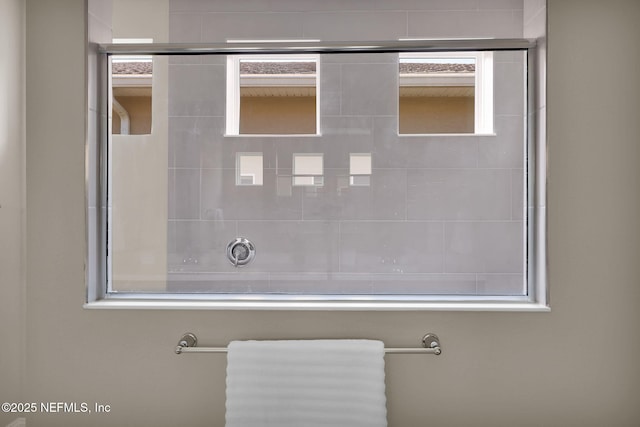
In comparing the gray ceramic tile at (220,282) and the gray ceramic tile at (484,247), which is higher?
the gray ceramic tile at (484,247)

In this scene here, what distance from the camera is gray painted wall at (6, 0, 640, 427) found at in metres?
1.42

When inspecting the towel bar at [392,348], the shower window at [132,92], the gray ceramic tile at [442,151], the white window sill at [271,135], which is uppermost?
the shower window at [132,92]

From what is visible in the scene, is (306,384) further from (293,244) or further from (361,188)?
(361,188)

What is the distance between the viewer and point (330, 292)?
152 centimetres

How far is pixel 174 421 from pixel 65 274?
608 mm

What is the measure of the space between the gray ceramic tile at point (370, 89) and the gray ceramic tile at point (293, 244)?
42 centimetres

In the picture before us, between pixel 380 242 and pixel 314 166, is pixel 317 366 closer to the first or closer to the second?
pixel 380 242

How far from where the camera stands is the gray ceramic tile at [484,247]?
4.97 feet

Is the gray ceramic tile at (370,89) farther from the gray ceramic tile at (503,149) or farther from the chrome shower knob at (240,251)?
the chrome shower knob at (240,251)

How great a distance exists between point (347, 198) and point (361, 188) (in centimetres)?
6

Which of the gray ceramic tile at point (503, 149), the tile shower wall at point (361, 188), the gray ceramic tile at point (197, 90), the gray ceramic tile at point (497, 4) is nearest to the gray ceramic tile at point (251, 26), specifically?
the tile shower wall at point (361, 188)

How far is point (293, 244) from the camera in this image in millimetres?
1526

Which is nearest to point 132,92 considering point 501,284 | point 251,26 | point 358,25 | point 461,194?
point 251,26

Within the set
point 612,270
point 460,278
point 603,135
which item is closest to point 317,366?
point 460,278
